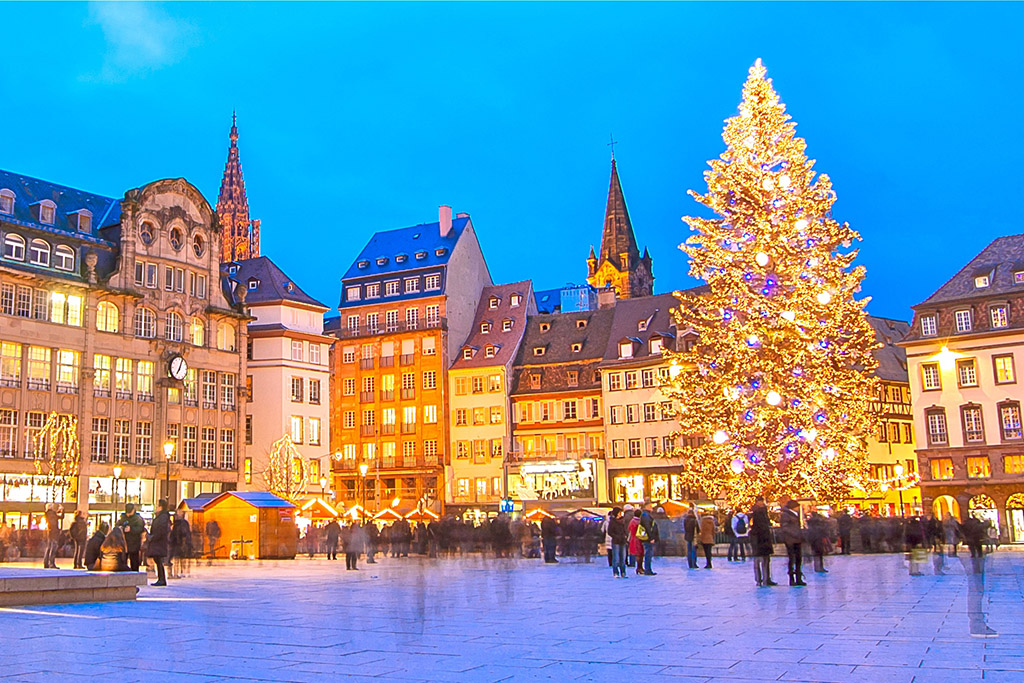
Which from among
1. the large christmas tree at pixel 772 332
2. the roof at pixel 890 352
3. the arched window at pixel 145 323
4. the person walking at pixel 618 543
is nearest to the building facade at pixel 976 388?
the roof at pixel 890 352

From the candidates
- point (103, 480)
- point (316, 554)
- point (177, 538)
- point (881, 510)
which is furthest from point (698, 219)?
point (881, 510)

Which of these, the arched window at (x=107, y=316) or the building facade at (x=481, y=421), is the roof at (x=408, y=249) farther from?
the arched window at (x=107, y=316)

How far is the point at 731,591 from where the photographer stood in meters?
18.6

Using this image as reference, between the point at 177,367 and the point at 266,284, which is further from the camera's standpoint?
the point at 266,284

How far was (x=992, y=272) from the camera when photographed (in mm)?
57000

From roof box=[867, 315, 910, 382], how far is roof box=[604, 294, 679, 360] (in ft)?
40.3

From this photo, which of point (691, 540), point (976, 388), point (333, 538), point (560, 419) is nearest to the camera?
point (691, 540)

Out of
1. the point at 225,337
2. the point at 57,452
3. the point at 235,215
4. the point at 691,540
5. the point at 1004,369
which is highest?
the point at 235,215

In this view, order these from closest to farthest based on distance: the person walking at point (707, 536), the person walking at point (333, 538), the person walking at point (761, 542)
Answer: the person walking at point (761, 542) < the person walking at point (707, 536) < the person walking at point (333, 538)

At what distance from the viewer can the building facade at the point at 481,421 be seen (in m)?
71.8

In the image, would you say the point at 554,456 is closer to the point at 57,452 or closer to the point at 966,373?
the point at 966,373

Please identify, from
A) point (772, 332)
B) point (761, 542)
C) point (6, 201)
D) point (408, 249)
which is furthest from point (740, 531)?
point (408, 249)

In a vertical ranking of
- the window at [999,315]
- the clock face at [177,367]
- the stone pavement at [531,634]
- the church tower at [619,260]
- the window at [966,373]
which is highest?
the church tower at [619,260]

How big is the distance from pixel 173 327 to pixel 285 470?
9.51 meters
